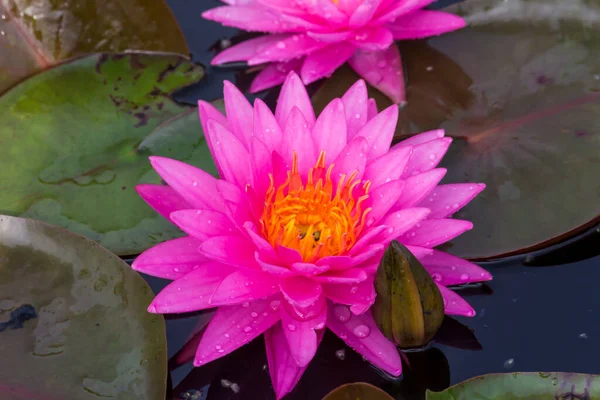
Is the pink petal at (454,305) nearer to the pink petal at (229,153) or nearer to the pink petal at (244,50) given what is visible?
the pink petal at (229,153)

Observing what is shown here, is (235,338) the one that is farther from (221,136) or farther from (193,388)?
(221,136)

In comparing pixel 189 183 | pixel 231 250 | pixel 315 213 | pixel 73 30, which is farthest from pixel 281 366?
pixel 73 30

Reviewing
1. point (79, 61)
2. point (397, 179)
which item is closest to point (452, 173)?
point (397, 179)

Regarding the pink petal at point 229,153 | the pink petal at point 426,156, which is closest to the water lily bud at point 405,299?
the pink petal at point 426,156

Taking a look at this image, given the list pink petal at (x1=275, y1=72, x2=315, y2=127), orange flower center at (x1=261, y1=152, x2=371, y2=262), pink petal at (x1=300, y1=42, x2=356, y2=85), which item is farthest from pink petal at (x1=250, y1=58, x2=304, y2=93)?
orange flower center at (x1=261, y1=152, x2=371, y2=262)

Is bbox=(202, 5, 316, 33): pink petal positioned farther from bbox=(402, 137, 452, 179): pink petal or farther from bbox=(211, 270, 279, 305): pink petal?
bbox=(211, 270, 279, 305): pink petal

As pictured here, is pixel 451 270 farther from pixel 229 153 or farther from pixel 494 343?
pixel 229 153

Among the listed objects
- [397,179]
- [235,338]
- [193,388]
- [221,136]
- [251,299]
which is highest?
[221,136]
